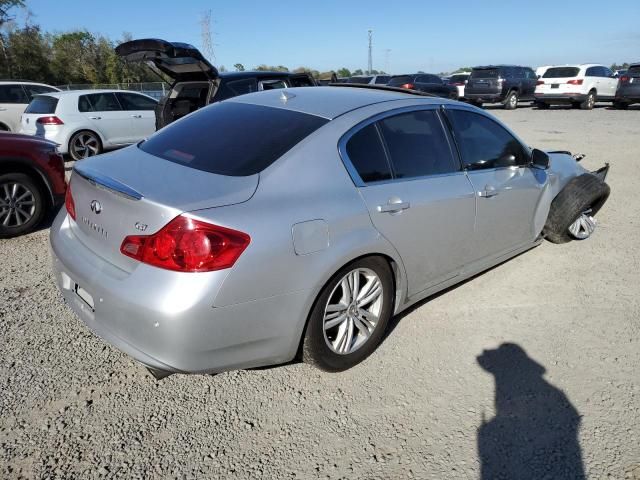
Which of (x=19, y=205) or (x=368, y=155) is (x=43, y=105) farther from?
(x=368, y=155)

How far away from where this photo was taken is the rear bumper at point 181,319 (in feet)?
6.91

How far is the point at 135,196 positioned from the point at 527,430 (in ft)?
7.43

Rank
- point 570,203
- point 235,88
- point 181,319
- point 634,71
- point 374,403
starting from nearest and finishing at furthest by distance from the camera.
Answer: point 181,319 < point 374,403 < point 570,203 < point 235,88 < point 634,71

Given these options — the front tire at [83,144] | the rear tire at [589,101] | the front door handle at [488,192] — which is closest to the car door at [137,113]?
the front tire at [83,144]

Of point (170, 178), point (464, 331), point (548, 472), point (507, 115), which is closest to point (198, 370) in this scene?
point (170, 178)

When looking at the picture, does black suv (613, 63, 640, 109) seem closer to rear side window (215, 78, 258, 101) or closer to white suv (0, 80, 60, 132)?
rear side window (215, 78, 258, 101)

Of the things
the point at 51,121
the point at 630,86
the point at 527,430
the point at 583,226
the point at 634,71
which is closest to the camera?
the point at 527,430

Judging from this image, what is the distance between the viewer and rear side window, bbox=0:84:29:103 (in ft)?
35.2

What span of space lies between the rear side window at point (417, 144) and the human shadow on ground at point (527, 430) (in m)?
1.30

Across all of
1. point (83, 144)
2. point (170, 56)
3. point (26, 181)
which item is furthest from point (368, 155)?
point (83, 144)

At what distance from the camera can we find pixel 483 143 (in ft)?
12.0

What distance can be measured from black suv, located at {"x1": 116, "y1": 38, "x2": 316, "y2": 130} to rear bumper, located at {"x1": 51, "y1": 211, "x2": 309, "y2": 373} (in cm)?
484

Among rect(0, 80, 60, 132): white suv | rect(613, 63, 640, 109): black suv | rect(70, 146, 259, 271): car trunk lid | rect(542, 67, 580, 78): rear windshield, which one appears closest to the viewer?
rect(70, 146, 259, 271): car trunk lid

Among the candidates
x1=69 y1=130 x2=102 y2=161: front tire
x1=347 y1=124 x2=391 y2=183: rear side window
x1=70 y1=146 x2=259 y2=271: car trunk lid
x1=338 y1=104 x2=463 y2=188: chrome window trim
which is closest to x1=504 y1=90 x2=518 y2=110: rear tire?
x1=69 y1=130 x2=102 y2=161: front tire
